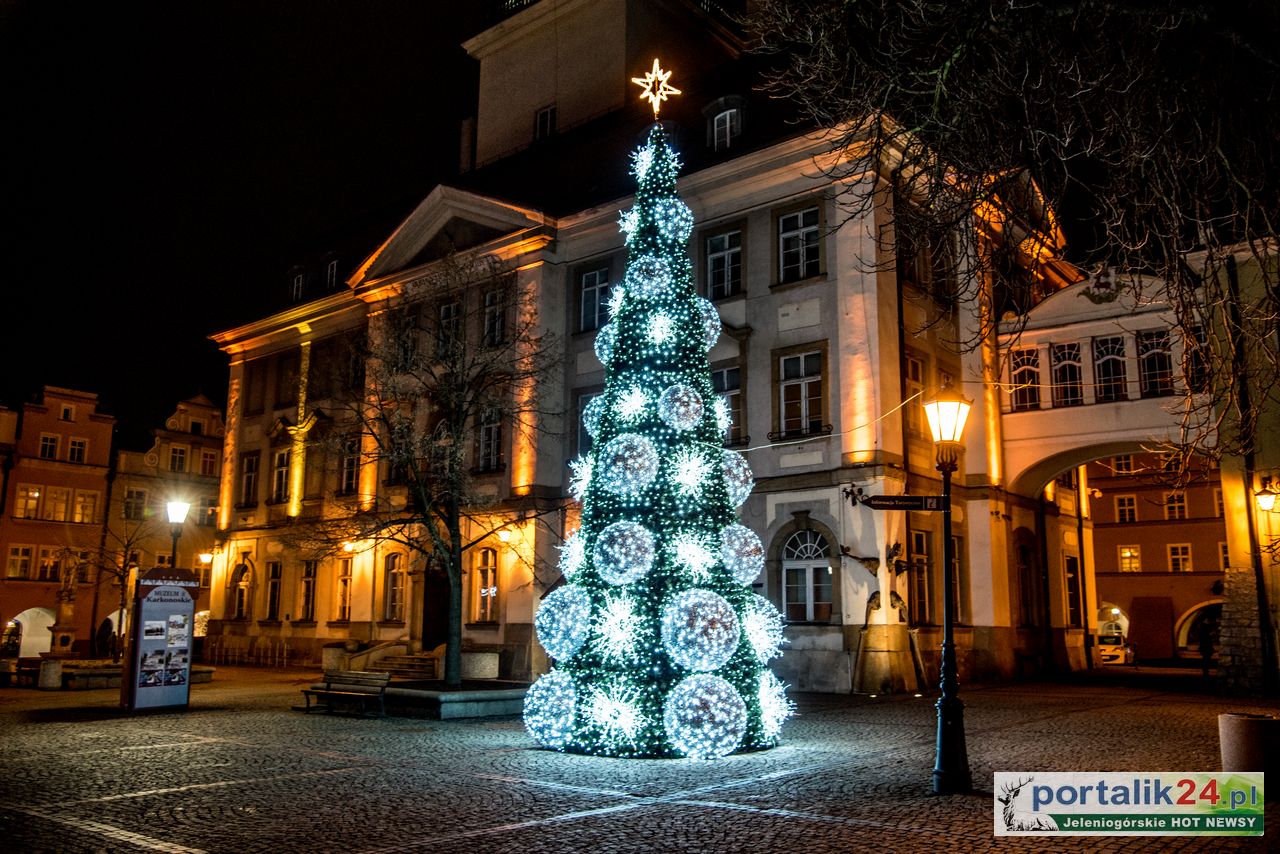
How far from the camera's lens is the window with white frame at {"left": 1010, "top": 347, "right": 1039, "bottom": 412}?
87.9ft

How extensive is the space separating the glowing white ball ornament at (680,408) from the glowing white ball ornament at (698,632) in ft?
7.07

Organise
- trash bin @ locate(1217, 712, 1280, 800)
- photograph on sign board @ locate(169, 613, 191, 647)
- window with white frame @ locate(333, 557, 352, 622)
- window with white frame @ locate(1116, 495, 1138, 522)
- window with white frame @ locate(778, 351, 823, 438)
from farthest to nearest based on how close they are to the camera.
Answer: window with white frame @ locate(1116, 495, 1138, 522), window with white frame @ locate(333, 557, 352, 622), window with white frame @ locate(778, 351, 823, 438), photograph on sign board @ locate(169, 613, 191, 647), trash bin @ locate(1217, 712, 1280, 800)

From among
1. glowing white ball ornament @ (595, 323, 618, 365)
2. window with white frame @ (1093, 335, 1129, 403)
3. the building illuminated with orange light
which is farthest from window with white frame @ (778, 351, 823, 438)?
glowing white ball ornament @ (595, 323, 618, 365)

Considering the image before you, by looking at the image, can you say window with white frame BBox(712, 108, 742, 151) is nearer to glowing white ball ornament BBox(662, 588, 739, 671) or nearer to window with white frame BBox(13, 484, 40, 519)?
glowing white ball ornament BBox(662, 588, 739, 671)

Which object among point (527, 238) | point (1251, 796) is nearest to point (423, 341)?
point (527, 238)

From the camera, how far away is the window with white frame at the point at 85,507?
4772cm

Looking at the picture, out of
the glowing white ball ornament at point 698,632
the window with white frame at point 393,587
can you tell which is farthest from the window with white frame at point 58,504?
the glowing white ball ornament at point 698,632

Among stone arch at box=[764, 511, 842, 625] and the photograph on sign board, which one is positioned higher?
stone arch at box=[764, 511, 842, 625]

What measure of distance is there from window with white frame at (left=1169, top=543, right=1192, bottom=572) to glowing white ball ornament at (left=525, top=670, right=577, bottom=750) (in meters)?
40.9

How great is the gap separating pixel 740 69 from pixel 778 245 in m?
6.07

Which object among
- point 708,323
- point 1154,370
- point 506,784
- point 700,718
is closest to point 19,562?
point 708,323

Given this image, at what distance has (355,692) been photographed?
58.3 feet

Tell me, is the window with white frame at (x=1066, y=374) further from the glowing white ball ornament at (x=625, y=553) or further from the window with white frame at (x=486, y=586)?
the glowing white ball ornament at (x=625, y=553)

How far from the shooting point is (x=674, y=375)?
13.4 metres
